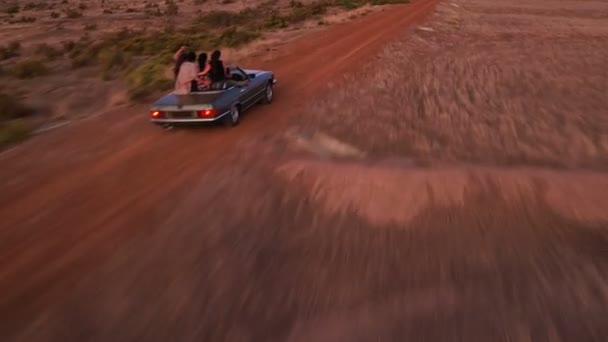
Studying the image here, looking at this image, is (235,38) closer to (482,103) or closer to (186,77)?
(186,77)

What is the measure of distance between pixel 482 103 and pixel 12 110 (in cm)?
1058

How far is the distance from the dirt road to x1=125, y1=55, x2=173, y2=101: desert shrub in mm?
1628

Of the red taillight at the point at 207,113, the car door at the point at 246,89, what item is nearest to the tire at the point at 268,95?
the car door at the point at 246,89

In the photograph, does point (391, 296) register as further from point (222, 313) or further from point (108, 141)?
point (108, 141)

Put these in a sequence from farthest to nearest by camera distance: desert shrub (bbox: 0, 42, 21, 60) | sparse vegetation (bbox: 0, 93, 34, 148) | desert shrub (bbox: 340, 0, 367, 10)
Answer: desert shrub (bbox: 340, 0, 367, 10)
desert shrub (bbox: 0, 42, 21, 60)
sparse vegetation (bbox: 0, 93, 34, 148)

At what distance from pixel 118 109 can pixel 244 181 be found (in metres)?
6.37

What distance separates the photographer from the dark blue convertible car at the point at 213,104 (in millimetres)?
9586

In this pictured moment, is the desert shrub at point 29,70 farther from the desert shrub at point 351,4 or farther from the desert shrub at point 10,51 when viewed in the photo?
the desert shrub at point 351,4

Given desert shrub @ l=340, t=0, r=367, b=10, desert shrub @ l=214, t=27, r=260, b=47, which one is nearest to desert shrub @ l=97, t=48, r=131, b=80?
desert shrub @ l=214, t=27, r=260, b=47

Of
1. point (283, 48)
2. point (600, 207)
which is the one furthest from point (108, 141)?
point (283, 48)

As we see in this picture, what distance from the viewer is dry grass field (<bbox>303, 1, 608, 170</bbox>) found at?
834 cm

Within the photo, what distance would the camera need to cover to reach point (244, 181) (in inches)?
295

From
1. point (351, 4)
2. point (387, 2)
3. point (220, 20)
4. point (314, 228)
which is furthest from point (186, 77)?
Result: point (387, 2)

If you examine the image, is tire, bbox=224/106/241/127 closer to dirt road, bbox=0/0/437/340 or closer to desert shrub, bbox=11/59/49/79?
dirt road, bbox=0/0/437/340
